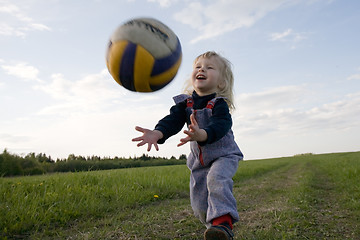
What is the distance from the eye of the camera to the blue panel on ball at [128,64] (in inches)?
111

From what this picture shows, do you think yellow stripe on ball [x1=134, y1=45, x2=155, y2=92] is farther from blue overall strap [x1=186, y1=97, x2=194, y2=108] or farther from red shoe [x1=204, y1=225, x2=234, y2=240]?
red shoe [x1=204, y1=225, x2=234, y2=240]

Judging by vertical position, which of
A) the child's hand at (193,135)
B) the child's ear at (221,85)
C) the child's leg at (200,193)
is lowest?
the child's leg at (200,193)

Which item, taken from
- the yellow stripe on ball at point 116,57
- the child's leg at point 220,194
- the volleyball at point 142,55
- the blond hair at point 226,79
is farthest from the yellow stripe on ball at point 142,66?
the child's leg at point 220,194

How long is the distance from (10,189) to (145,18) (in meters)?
3.81

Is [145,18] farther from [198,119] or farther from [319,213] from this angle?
[319,213]

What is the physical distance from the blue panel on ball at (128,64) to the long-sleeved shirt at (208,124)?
2.10 ft

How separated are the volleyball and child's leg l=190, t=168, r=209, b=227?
108cm

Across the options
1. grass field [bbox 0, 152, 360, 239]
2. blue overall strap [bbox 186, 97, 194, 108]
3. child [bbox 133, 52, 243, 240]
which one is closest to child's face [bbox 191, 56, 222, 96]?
child [bbox 133, 52, 243, 240]

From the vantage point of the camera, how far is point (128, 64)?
9.31 ft

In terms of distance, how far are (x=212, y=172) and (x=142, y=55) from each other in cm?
137

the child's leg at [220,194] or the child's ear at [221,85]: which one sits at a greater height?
the child's ear at [221,85]

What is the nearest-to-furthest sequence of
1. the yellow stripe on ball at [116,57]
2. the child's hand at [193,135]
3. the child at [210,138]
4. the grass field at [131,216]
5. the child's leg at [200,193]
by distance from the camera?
1. the child's hand at [193,135]
2. the child at [210,138]
3. the yellow stripe on ball at [116,57]
4. the child's leg at [200,193]
5. the grass field at [131,216]

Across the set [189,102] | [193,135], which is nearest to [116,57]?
[189,102]

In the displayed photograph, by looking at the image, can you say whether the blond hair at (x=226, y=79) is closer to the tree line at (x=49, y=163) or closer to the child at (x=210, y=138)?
the child at (x=210, y=138)
